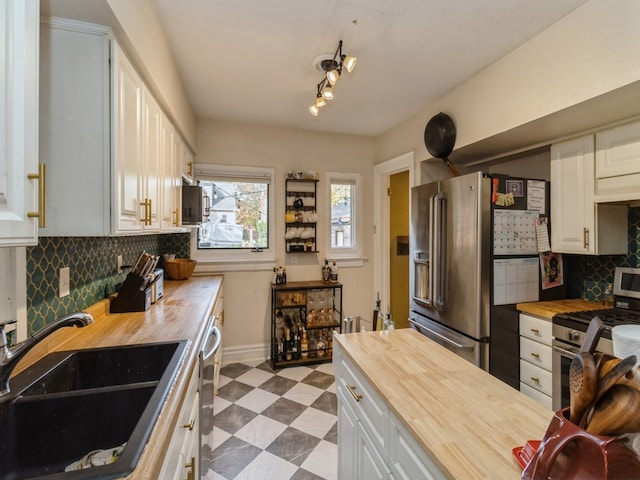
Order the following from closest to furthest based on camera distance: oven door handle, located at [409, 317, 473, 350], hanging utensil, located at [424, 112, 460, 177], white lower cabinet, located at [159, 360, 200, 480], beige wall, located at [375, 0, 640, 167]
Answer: white lower cabinet, located at [159, 360, 200, 480]
beige wall, located at [375, 0, 640, 167]
oven door handle, located at [409, 317, 473, 350]
hanging utensil, located at [424, 112, 460, 177]

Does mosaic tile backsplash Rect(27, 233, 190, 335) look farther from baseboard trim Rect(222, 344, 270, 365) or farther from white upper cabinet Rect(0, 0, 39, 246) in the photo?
baseboard trim Rect(222, 344, 270, 365)

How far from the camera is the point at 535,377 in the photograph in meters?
1.96

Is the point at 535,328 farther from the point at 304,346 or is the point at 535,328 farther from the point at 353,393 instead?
the point at 304,346

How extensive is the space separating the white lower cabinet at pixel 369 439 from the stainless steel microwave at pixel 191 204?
1.74 m

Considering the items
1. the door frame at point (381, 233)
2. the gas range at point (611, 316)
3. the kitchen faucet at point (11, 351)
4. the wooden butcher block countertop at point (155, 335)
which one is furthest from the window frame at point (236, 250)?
the gas range at point (611, 316)

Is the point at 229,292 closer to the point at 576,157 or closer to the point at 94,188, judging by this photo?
the point at 94,188

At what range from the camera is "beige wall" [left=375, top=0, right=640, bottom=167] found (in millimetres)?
1450

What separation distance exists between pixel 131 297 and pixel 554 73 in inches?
111

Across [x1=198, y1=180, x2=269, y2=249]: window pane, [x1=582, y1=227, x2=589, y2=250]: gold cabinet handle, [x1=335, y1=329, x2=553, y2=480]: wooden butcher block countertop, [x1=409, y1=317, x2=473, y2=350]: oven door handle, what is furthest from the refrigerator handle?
[x1=198, y1=180, x2=269, y2=249]: window pane

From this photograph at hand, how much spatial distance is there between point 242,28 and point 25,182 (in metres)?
1.57

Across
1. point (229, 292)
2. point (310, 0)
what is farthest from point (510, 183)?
point (229, 292)

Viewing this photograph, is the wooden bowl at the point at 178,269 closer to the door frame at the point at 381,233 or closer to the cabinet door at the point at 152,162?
the cabinet door at the point at 152,162

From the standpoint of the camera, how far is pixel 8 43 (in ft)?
2.34

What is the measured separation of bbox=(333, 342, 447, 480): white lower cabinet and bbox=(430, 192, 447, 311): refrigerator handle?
1244 mm
